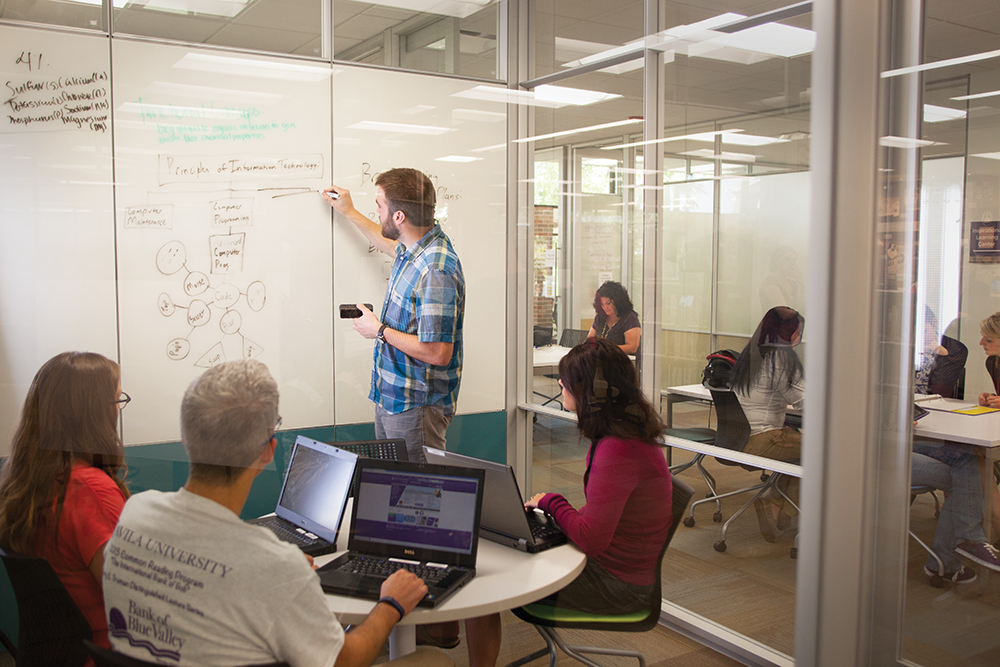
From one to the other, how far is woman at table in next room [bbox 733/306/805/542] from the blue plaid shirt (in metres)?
1.25

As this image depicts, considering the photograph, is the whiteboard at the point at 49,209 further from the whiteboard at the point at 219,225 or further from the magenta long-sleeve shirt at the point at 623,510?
the magenta long-sleeve shirt at the point at 623,510

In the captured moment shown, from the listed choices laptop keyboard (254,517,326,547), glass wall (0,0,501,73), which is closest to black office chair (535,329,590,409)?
glass wall (0,0,501,73)

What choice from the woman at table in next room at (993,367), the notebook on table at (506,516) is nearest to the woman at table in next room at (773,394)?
the woman at table in next room at (993,367)

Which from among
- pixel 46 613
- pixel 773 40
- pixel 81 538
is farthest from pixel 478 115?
pixel 46 613

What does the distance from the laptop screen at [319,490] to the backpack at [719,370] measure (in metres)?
1.63

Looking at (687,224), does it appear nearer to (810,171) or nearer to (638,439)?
(810,171)

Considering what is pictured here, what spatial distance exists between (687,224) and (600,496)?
4.73 ft

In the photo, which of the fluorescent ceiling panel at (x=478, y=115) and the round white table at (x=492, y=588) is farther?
the fluorescent ceiling panel at (x=478, y=115)

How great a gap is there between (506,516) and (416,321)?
1.22 metres

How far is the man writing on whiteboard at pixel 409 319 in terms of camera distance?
3.19 metres

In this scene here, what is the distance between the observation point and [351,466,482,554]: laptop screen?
201 cm

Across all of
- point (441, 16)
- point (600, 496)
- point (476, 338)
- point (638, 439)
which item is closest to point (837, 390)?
point (638, 439)

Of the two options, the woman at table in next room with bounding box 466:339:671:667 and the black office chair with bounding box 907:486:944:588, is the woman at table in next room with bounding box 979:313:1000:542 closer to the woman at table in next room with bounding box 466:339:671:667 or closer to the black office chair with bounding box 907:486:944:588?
the black office chair with bounding box 907:486:944:588

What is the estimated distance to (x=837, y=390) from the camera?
2518mm
